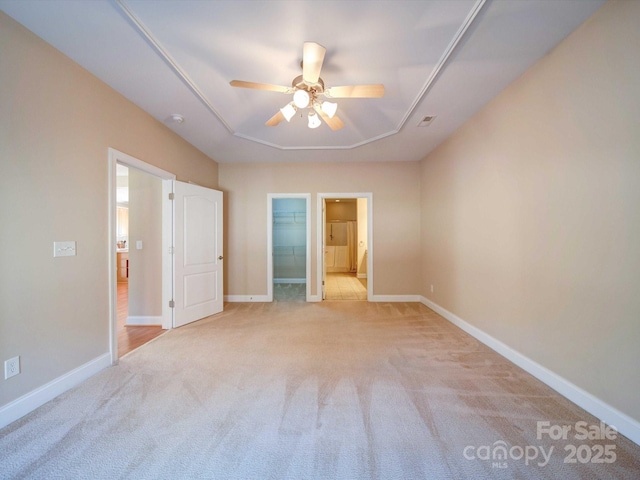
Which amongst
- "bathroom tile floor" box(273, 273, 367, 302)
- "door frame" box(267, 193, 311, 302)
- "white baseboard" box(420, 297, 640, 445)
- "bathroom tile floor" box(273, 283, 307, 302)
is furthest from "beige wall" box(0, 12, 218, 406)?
"white baseboard" box(420, 297, 640, 445)

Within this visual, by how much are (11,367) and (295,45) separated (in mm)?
2928

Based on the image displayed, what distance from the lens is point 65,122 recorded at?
1.92 m

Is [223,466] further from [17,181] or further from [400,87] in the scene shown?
[400,87]

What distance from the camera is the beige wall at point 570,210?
57.6 inches

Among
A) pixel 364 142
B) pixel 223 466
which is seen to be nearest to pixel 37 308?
pixel 223 466

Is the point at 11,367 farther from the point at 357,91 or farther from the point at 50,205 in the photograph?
the point at 357,91

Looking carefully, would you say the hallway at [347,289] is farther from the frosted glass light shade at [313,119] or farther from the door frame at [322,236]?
the frosted glass light shade at [313,119]

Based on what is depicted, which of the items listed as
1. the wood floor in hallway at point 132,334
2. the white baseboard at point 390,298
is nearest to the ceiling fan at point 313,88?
the wood floor in hallway at point 132,334

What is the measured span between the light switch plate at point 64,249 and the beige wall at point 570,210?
383 centimetres

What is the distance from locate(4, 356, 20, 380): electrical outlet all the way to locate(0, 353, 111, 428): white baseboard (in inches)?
7.0

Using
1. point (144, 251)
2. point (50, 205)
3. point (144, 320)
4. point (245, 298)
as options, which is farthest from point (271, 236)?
point (50, 205)

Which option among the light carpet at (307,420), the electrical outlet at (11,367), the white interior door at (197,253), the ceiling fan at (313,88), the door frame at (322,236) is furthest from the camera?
the door frame at (322,236)

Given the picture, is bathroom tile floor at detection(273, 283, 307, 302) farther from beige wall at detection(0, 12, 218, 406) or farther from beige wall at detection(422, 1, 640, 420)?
beige wall at detection(422, 1, 640, 420)

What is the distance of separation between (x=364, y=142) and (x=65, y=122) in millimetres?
3184
